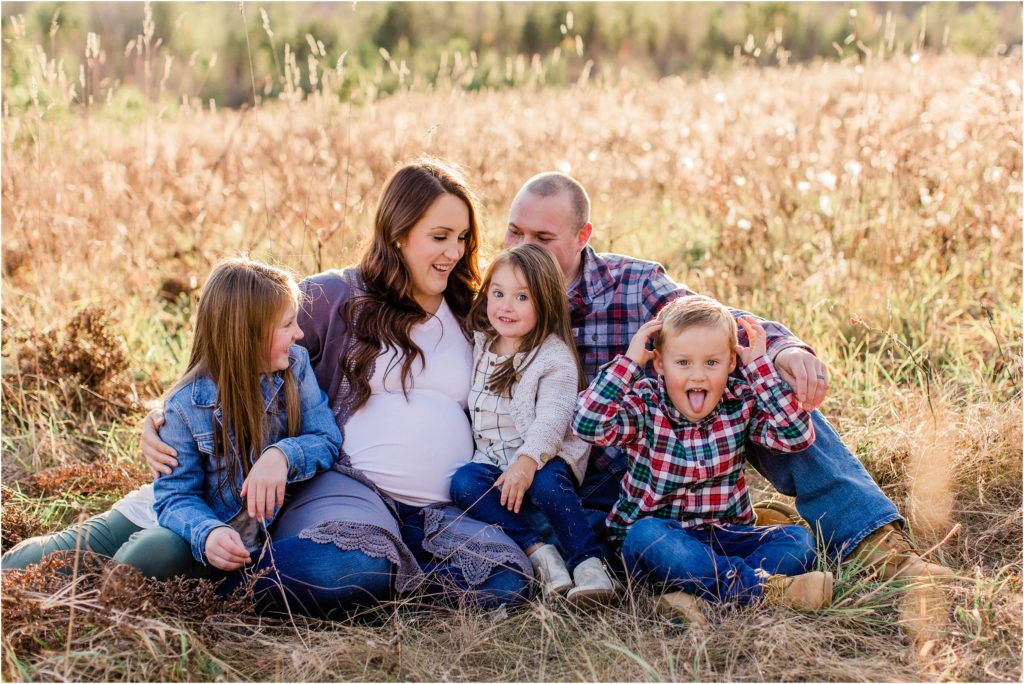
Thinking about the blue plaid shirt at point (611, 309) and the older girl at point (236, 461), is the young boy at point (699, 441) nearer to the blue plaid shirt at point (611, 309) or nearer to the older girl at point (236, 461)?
the blue plaid shirt at point (611, 309)

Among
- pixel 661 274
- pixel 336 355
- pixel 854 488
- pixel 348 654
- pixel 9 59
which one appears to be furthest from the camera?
pixel 9 59

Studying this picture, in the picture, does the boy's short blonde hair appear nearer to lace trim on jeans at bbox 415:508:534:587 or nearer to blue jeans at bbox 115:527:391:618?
lace trim on jeans at bbox 415:508:534:587

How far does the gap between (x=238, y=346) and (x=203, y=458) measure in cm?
39

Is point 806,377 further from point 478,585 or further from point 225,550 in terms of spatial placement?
point 225,550

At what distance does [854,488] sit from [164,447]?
7.45 ft

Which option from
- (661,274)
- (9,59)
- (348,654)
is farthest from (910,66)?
(9,59)

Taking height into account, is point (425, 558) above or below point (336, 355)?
below

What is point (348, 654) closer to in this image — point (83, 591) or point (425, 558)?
point (425, 558)

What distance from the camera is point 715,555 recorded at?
308 cm

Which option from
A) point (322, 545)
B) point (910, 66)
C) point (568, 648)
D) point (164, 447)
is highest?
point (910, 66)

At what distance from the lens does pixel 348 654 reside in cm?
280

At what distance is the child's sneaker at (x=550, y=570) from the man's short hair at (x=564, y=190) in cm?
127

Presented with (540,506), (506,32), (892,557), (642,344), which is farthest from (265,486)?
(506,32)

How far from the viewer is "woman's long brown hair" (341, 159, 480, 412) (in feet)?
11.4
